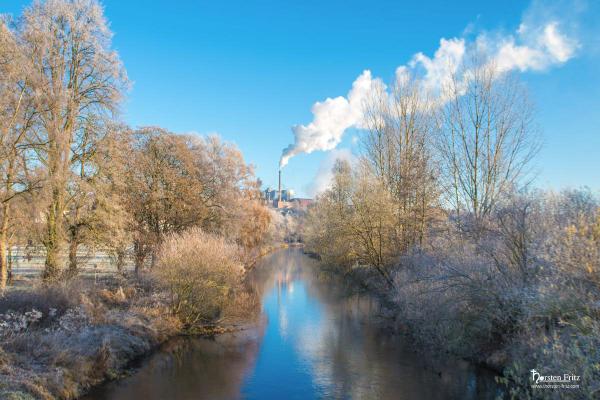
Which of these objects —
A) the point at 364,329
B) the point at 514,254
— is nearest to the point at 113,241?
the point at 364,329

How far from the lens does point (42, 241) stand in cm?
1551

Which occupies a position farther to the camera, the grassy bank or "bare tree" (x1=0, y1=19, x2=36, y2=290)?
"bare tree" (x1=0, y1=19, x2=36, y2=290)

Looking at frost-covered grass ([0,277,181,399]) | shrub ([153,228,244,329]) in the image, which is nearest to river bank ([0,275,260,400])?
frost-covered grass ([0,277,181,399])

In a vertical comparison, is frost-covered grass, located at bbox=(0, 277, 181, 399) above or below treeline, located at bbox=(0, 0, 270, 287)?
below

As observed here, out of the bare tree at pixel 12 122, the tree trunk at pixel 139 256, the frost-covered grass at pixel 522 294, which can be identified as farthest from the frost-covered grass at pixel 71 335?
the frost-covered grass at pixel 522 294

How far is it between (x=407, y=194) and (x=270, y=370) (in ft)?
48.5

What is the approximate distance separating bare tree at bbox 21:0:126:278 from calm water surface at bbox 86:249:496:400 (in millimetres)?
7317


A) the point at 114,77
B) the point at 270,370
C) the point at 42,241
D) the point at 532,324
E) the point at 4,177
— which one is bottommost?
the point at 270,370

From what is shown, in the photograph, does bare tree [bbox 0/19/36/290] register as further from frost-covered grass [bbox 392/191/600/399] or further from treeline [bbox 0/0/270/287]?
frost-covered grass [bbox 392/191/600/399]

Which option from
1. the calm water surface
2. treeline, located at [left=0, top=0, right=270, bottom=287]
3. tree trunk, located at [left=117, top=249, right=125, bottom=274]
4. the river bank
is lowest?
the calm water surface

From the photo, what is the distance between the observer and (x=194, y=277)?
50.6 feet

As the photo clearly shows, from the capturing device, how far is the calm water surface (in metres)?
10.1

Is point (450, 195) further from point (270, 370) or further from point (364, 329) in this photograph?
point (270, 370)

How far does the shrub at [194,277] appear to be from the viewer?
15320 millimetres
